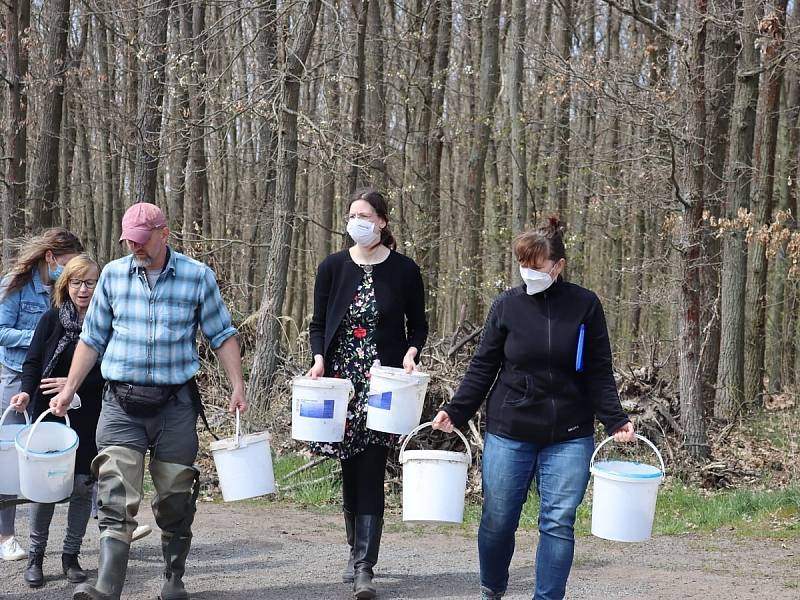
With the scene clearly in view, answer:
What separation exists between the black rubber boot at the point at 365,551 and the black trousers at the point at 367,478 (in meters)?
0.05

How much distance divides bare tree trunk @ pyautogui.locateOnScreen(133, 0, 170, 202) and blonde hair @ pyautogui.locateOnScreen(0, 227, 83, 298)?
609 centimetres

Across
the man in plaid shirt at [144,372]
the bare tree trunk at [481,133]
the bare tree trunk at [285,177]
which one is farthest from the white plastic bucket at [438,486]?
the bare tree trunk at [481,133]

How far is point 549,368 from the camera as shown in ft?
14.5

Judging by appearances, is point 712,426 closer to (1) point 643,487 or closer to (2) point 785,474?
(2) point 785,474

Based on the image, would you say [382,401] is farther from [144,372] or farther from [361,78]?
[361,78]

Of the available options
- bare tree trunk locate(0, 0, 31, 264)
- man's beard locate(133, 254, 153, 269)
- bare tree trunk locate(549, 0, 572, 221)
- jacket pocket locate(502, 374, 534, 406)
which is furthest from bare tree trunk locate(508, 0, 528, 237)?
man's beard locate(133, 254, 153, 269)

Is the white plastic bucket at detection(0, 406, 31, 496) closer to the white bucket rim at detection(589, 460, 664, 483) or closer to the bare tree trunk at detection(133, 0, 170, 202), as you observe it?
the white bucket rim at detection(589, 460, 664, 483)

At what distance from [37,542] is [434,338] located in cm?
485

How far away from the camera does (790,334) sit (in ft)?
55.7

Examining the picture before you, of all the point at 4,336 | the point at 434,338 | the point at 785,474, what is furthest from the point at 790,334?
the point at 4,336

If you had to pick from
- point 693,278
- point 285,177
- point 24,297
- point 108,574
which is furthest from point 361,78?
point 108,574

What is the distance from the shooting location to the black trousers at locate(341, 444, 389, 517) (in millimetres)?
5148

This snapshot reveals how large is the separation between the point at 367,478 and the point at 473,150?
537 inches

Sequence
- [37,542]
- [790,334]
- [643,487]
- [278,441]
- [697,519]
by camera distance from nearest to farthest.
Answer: [643,487] < [37,542] < [697,519] < [278,441] < [790,334]
